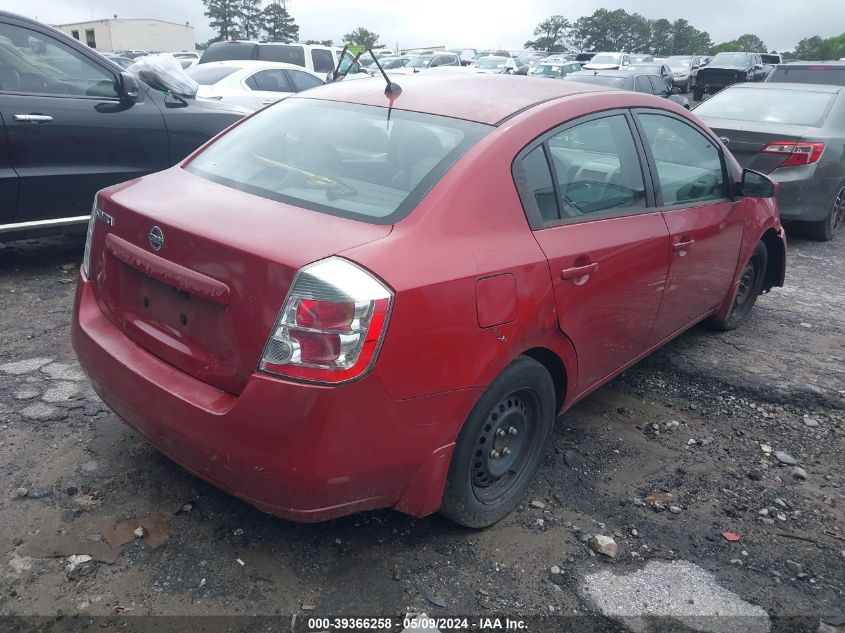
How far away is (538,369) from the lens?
9.12 feet

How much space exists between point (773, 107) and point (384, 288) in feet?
22.4

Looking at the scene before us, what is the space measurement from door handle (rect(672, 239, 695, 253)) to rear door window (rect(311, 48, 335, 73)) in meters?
12.2

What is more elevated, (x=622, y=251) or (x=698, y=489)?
(x=622, y=251)

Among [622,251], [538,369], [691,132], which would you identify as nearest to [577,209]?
[622,251]

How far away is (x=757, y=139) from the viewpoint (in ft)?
22.8

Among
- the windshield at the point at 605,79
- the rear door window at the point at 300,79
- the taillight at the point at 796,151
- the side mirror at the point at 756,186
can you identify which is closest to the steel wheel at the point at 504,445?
the side mirror at the point at 756,186

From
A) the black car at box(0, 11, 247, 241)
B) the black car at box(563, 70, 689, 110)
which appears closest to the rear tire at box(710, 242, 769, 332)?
the black car at box(0, 11, 247, 241)

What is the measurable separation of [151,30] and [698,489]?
58.9 meters

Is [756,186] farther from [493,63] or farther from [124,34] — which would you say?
[124,34]

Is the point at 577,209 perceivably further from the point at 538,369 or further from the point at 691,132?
the point at 691,132

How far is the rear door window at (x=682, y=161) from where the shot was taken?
3.60m

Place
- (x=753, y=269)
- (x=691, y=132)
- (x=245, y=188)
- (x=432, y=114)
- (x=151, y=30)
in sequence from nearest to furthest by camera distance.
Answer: (x=245, y=188) < (x=432, y=114) < (x=691, y=132) < (x=753, y=269) < (x=151, y=30)

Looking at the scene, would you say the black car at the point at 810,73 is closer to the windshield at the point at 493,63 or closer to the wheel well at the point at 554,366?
the wheel well at the point at 554,366

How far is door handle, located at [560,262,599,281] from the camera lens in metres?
2.78
